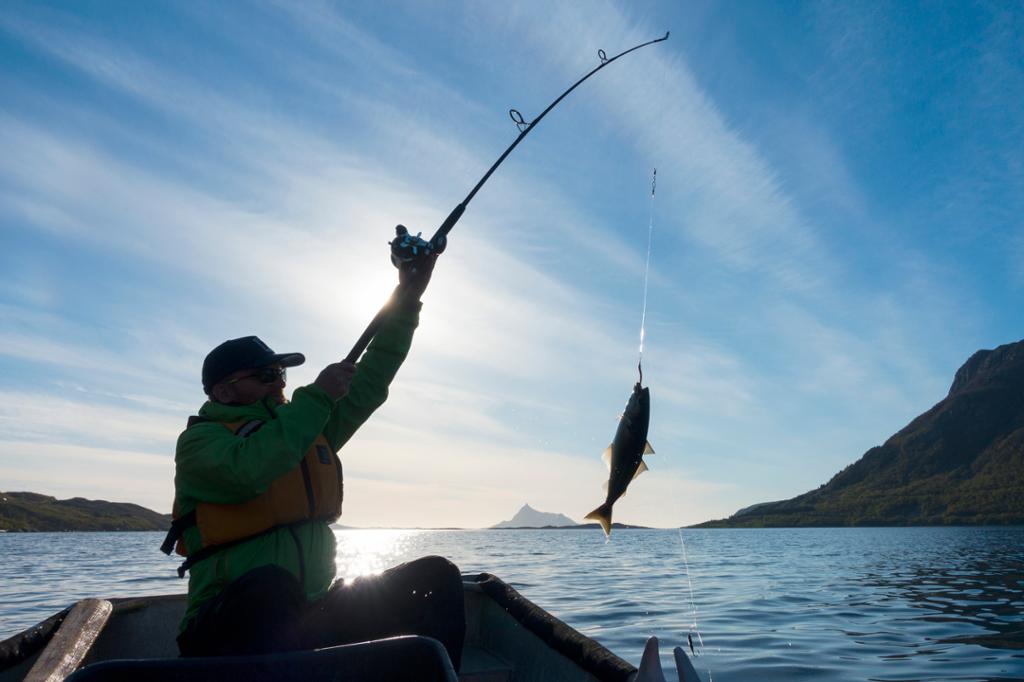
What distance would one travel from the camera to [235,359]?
4113 millimetres

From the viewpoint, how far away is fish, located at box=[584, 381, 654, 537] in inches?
196

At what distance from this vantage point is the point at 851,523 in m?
168

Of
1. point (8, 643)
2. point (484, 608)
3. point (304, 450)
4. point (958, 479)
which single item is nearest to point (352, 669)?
point (304, 450)

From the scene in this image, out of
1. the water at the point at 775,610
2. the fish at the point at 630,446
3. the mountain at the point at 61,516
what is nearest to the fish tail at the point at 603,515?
the fish at the point at 630,446

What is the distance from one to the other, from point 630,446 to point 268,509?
8.29 ft

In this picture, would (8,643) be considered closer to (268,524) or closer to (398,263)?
(268,524)

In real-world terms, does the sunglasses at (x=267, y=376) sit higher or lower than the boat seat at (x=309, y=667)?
higher

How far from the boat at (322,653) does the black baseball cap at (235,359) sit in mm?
1554

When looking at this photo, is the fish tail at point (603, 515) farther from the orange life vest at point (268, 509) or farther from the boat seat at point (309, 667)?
the boat seat at point (309, 667)

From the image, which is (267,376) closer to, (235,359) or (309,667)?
(235,359)

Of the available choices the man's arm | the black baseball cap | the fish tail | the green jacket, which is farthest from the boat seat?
the fish tail

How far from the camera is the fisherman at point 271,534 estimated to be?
3.37 meters

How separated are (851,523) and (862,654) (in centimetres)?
17690

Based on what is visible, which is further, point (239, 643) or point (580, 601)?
point (580, 601)
